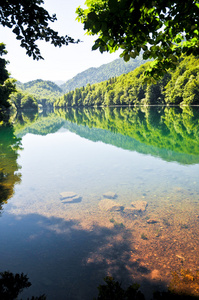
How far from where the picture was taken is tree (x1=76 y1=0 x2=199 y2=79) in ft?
12.7

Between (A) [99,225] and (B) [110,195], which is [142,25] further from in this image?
(B) [110,195]

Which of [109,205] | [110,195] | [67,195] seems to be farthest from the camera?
[67,195]

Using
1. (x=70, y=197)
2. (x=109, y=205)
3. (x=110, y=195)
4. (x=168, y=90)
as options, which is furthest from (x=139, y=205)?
(x=168, y=90)

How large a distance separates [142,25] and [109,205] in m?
7.82

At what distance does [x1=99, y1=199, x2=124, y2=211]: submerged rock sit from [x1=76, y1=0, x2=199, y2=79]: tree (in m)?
6.66

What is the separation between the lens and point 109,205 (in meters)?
9.68

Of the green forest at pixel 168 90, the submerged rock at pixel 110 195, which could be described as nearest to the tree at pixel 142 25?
the submerged rock at pixel 110 195

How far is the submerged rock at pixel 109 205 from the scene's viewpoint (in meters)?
9.38

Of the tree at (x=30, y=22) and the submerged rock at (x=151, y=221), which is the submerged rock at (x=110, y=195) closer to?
the submerged rock at (x=151, y=221)

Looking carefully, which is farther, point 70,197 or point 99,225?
point 70,197

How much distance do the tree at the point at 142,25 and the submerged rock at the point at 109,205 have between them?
666 centimetres

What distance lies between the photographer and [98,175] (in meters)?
14.4

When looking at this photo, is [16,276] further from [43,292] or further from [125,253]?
[125,253]

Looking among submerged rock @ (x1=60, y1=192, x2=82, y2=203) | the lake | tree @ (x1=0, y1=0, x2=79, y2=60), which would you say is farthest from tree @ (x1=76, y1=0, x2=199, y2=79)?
submerged rock @ (x1=60, y1=192, x2=82, y2=203)
